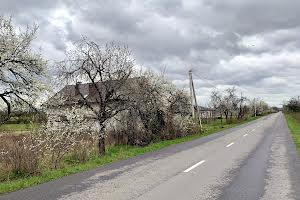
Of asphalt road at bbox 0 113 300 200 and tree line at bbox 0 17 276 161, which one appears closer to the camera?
asphalt road at bbox 0 113 300 200

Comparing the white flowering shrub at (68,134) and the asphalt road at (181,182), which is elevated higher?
the white flowering shrub at (68,134)

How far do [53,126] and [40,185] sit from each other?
389 inches

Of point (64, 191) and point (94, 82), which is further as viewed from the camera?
point (94, 82)

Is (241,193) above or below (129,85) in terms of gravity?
below

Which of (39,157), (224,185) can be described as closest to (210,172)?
(224,185)

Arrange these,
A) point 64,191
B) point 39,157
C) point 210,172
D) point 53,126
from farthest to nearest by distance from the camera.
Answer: point 53,126, point 39,157, point 210,172, point 64,191

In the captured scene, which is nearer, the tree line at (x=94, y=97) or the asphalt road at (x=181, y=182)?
the asphalt road at (x=181, y=182)

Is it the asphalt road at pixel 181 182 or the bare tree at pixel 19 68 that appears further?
the bare tree at pixel 19 68

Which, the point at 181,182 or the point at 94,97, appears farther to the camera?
the point at 94,97

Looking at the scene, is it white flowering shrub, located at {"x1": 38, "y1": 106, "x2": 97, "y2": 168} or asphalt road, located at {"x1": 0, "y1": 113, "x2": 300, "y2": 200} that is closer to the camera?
asphalt road, located at {"x1": 0, "y1": 113, "x2": 300, "y2": 200}

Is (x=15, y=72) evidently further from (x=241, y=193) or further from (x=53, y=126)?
(x=241, y=193)

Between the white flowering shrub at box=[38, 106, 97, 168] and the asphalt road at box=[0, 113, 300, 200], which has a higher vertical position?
the white flowering shrub at box=[38, 106, 97, 168]

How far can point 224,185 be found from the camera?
369 inches

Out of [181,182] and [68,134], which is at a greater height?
[68,134]
